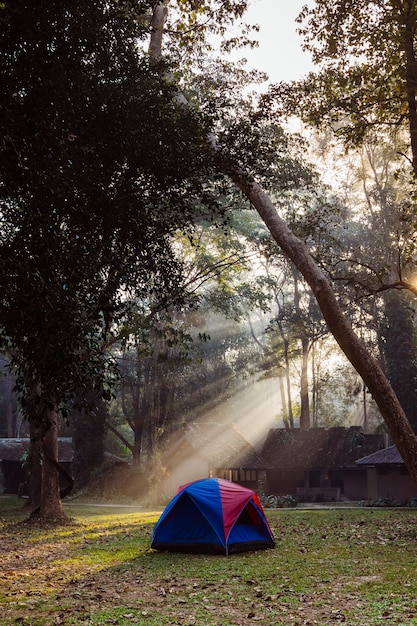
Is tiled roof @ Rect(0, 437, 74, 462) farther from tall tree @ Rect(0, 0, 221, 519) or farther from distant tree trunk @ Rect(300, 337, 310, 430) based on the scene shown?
tall tree @ Rect(0, 0, 221, 519)

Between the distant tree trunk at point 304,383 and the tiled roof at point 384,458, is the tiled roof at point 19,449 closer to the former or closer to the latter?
the distant tree trunk at point 304,383

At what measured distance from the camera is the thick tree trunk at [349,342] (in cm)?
1480

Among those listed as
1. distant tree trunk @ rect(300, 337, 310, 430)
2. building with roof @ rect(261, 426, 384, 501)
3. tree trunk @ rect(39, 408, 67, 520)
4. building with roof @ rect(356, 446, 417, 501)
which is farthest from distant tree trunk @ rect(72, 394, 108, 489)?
tree trunk @ rect(39, 408, 67, 520)

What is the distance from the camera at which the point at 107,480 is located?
44.2 meters

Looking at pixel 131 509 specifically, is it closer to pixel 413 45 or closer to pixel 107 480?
pixel 107 480

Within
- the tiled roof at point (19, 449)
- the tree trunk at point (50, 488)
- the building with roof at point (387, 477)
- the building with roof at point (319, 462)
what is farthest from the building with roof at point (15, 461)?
the tree trunk at point (50, 488)

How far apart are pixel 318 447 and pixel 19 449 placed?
836 inches

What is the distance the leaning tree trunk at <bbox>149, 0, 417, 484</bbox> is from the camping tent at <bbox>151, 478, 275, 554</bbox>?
4081mm

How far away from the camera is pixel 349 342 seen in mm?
15234

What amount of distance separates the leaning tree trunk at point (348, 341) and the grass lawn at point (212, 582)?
2561mm

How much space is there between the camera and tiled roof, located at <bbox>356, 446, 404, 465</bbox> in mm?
36031

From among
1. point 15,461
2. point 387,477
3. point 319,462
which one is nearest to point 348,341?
point 387,477

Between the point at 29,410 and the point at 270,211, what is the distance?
9.23 m

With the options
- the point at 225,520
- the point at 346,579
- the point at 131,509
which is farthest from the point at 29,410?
the point at 131,509
